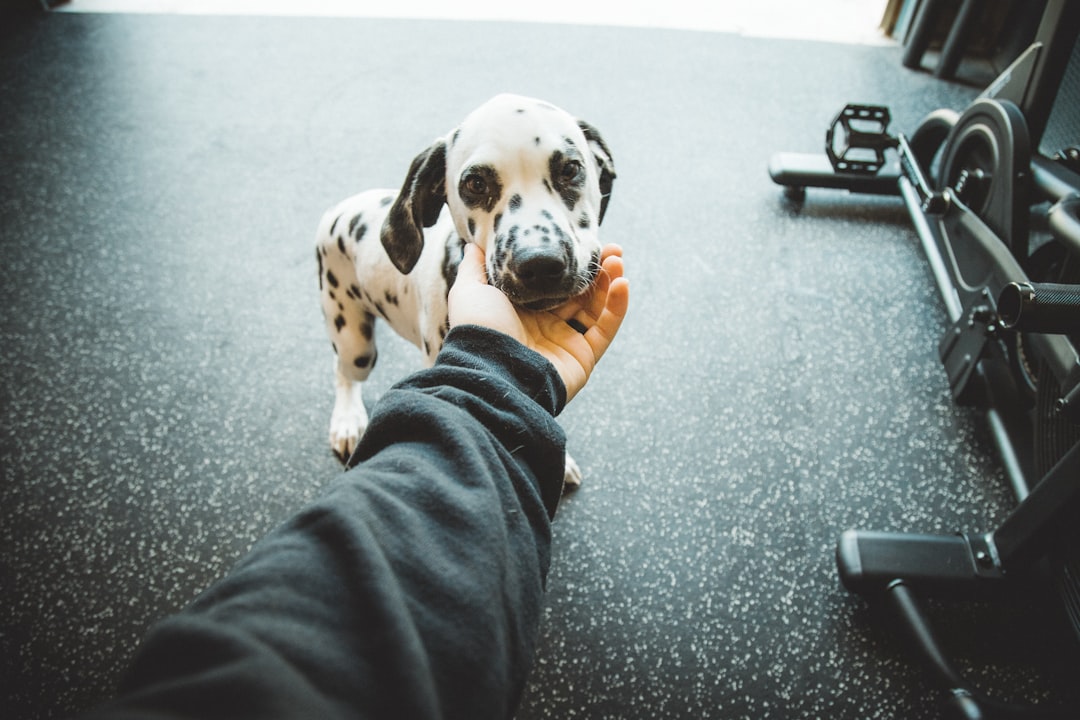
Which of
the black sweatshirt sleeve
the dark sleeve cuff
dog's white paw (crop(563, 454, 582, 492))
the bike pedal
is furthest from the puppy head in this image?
the bike pedal

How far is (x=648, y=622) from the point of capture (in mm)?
1248

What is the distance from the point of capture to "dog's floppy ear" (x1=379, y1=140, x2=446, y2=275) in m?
1.10

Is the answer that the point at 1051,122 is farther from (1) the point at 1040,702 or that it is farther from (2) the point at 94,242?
(2) the point at 94,242

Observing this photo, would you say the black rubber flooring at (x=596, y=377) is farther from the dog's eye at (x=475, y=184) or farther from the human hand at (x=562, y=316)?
the dog's eye at (x=475, y=184)

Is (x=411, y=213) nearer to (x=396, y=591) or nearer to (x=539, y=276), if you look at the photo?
(x=539, y=276)

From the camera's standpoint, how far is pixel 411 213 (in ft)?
3.63

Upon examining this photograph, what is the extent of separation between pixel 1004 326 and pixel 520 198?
75 cm

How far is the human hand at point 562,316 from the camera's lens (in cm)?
96

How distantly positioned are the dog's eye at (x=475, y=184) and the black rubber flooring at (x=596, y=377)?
2.32 feet

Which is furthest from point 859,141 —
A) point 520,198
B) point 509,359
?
point 509,359

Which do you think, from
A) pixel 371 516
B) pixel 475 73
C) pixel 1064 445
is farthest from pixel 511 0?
pixel 371 516

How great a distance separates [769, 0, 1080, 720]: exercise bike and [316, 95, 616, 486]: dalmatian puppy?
62cm

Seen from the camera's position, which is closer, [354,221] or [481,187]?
[481,187]

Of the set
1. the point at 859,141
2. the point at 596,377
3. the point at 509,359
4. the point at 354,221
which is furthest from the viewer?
the point at 859,141
